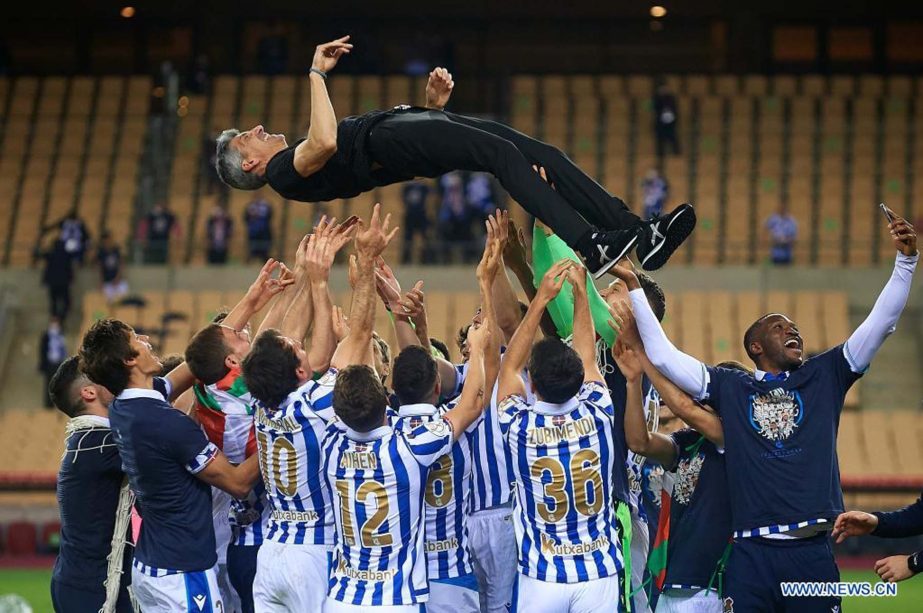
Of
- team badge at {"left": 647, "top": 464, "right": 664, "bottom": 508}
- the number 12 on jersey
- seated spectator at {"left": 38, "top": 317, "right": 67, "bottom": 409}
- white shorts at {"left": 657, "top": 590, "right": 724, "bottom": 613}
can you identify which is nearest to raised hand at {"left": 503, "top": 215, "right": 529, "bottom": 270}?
team badge at {"left": 647, "top": 464, "right": 664, "bottom": 508}

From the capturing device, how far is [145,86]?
21.8 m

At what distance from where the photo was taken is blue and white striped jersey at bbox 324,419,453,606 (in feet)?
18.3

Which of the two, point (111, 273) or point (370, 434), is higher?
point (111, 273)

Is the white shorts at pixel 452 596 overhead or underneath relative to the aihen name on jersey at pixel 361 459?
underneath

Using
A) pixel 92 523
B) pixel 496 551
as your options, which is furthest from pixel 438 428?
pixel 92 523

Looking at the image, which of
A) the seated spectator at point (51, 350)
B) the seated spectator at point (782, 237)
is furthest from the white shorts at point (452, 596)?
the seated spectator at point (782, 237)

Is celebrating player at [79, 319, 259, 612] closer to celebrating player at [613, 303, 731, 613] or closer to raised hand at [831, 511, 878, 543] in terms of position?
celebrating player at [613, 303, 731, 613]

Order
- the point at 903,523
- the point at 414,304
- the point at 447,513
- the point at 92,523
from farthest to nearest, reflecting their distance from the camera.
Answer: the point at 414,304
the point at 447,513
the point at 92,523
the point at 903,523

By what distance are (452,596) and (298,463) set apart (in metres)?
1.06

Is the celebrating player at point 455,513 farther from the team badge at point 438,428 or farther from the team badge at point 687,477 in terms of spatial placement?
the team badge at point 687,477

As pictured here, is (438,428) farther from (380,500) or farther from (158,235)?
(158,235)

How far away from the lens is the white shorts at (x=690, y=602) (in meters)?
6.08

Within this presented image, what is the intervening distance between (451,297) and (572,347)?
→ 11532 mm

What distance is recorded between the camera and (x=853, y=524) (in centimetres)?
536
